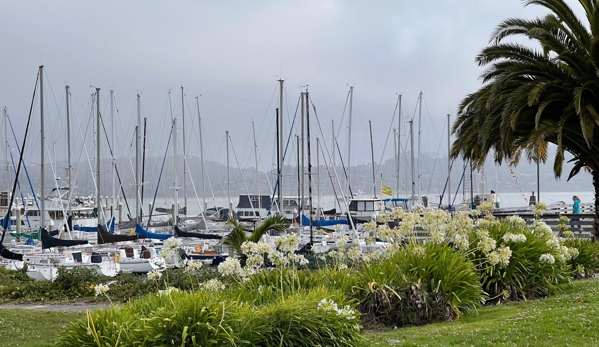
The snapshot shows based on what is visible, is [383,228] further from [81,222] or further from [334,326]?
[81,222]

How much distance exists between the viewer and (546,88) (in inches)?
792

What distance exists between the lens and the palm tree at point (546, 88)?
62.3 feet

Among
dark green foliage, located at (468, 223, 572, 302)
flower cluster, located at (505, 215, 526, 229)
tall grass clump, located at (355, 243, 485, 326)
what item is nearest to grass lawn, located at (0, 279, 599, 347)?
tall grass clump, located at (355, 243, 485, 326)

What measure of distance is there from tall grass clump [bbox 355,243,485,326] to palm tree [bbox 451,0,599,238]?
8157 millimetres

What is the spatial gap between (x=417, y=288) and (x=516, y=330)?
219 centimetres

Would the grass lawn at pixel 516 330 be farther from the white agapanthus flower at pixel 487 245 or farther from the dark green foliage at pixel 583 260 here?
the dark green foliage at pixel 583 260

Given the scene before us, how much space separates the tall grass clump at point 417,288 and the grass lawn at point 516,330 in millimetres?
396

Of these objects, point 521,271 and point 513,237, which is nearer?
point 513,237

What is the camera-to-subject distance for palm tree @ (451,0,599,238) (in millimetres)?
18984

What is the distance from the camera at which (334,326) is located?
872 cm

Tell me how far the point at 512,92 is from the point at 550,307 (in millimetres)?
10003

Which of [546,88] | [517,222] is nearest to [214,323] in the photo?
[517,222]

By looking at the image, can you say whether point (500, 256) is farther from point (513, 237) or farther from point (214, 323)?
point (214, 323)

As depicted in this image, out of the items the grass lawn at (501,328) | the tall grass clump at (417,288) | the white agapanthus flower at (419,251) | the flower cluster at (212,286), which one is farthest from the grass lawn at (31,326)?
the white agapanthus flower at (419,251)
